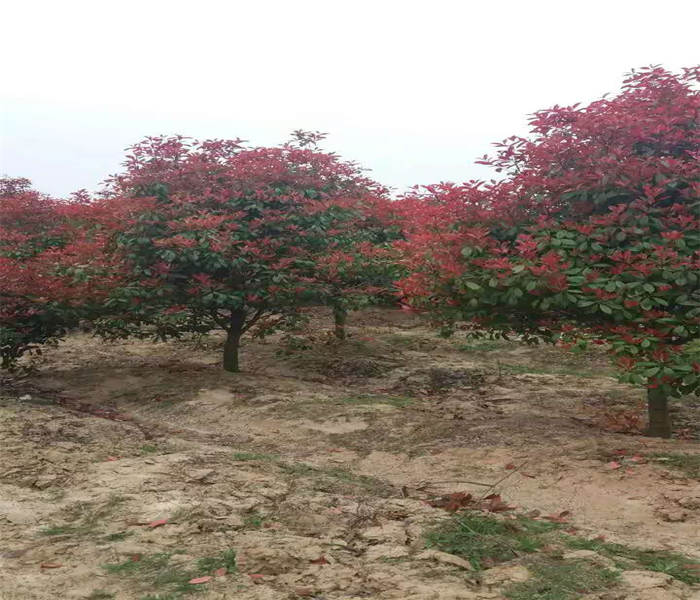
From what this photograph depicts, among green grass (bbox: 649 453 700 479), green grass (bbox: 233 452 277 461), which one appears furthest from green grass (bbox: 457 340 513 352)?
green grass (bbox: 233 452 277 461)

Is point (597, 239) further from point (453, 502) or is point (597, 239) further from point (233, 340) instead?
point (233, 340)

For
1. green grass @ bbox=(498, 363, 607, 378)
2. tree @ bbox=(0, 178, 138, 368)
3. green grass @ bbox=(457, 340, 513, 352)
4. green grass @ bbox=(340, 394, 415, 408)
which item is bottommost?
green grass @ bbox=(340, 394, 415, 408)

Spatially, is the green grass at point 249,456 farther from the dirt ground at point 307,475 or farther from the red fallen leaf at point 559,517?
the red fallen leaf at point 559,517

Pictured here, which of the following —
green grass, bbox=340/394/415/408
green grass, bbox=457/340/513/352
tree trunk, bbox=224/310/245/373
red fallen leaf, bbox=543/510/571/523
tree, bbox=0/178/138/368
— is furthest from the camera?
green grass, bbox=457/340/513/352

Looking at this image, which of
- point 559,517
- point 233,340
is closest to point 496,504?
point 559,517

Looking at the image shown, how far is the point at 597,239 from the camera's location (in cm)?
577

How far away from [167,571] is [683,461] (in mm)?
4161

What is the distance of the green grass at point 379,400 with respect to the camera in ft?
26.6

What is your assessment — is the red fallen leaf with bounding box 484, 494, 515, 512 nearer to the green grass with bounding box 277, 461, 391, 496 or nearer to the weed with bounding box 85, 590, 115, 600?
the green grass with bounding box 277, 461, 391, 496

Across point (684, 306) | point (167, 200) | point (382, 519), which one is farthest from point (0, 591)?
point (167, 200)

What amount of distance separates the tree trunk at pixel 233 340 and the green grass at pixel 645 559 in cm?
674

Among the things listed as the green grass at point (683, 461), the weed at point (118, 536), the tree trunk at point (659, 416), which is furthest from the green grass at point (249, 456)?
the tree trunk at point (659, 416)

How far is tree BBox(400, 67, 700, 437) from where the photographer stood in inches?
215

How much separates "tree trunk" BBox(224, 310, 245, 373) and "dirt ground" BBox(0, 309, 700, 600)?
295 mm
